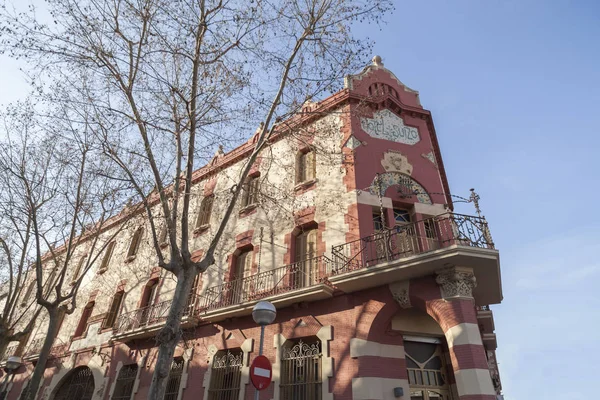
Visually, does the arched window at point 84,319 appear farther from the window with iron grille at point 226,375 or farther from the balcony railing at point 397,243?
the balcony railing at point 397,243

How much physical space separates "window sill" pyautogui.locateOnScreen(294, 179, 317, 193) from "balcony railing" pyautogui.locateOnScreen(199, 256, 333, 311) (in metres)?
2.76

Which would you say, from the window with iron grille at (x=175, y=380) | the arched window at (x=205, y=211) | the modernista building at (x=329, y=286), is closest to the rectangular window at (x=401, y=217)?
the modernista building at (x=329, y=286)

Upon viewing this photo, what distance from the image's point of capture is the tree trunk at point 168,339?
7410 millimetres

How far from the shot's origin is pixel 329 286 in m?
9.85

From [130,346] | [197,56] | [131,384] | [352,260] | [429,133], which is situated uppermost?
[429,133]

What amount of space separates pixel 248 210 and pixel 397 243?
6004 millimetres

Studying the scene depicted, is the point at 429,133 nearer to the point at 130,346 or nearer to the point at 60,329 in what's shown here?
the point at 130,346

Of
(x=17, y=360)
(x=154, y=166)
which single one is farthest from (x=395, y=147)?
(x=17, y=360)

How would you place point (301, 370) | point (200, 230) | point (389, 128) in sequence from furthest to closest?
point (200, 230) < point (389, 128) < point (301, 370)

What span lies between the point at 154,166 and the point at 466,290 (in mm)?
8112

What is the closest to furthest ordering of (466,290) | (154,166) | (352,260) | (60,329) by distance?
(466,290), (154,166), (352,260), (60,329)

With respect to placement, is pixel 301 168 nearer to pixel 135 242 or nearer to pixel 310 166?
pixel 310 166

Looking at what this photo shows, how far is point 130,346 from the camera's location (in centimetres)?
1401

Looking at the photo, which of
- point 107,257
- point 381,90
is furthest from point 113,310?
point 381,90
